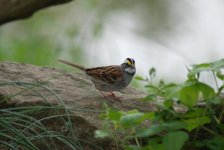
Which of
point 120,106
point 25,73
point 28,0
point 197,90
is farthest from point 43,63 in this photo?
point 197,90

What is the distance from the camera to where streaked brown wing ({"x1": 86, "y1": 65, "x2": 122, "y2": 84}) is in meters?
5.44

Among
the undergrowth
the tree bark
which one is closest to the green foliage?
the undergrowth

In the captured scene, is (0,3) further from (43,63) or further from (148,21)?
(148,21)

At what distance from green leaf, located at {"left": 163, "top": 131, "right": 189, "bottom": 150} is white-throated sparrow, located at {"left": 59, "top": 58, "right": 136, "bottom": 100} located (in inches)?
75.6

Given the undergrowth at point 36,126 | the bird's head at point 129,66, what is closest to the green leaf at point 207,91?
the undergrowth at point 36,126

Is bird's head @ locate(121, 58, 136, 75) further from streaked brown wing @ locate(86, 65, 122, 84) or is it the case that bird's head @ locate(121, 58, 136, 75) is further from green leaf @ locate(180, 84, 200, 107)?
green leaf @ locate(180, 84, 200, 107)

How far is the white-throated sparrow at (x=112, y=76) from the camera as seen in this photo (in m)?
5.41

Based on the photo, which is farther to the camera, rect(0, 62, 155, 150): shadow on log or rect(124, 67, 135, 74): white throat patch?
rect(124, 67, 135, 74): white throat patch

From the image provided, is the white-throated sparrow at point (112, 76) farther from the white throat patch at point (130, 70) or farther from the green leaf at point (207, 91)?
the green leaf at point (207, 91)

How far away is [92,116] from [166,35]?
236 inches

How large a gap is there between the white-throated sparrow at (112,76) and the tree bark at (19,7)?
0.93m

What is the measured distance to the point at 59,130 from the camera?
4621 millimetres

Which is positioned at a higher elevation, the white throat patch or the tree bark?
the tree bark

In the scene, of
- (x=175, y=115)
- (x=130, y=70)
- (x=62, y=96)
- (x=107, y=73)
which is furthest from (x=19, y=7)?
(x=175, y=115)
